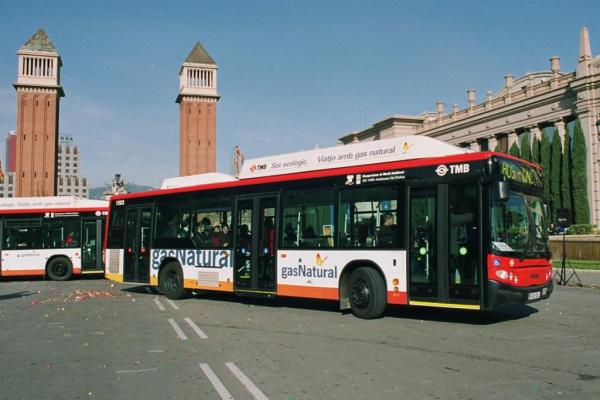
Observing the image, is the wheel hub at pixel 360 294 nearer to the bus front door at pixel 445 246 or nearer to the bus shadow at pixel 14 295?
the bus front door at pixel 445 246

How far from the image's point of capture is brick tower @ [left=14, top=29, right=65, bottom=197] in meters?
88.5

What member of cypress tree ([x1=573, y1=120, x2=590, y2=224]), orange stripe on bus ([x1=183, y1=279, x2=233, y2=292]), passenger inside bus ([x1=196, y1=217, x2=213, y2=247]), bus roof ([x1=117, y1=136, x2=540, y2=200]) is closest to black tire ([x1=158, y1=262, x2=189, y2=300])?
orange stripe on bus ([x1=183, y1=279, x2=233, y2=292])

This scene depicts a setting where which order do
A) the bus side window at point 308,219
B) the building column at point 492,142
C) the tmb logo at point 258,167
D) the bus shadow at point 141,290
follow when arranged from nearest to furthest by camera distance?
1. the bus side window at point 308,219
2. the tmb logo at point 258,167
3. the bus shadow at point 141,290
4. the building column at point 492,142

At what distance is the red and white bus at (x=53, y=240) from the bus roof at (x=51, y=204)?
0.13 ft

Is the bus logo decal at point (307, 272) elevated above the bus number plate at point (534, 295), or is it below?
above

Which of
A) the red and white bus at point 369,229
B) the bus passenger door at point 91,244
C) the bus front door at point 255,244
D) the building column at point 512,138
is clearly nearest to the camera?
the red and white bus at point 369,229

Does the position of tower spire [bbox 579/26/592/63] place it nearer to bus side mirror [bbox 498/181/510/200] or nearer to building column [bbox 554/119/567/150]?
building column [bbox 554/119/567/150]

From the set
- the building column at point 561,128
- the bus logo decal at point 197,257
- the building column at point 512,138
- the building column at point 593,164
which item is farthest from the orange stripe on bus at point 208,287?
the building column at point 512,138

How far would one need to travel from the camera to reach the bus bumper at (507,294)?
880cm

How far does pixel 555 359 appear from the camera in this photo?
6840mm

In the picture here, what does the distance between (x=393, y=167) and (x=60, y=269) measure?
16.2 meters

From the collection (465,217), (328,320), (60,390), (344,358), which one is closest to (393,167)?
(465,217)

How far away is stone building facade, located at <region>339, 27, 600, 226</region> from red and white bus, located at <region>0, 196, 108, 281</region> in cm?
2818

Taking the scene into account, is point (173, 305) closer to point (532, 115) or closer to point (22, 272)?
point (22, 272)
